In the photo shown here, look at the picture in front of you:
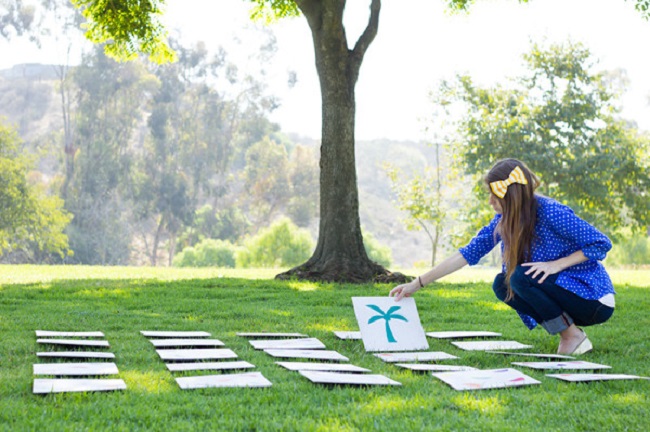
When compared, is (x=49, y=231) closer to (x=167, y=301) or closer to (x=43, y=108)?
(x=167, y=301)

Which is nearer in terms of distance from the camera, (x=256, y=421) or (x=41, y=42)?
(x=256, y=421)

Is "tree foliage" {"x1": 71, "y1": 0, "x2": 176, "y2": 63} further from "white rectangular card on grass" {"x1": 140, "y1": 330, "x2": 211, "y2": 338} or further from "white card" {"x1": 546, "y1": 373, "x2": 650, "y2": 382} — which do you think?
"white card" {"x1": 546, "y1": 373, "x2": 650, "y2": 382}

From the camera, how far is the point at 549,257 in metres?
4.64

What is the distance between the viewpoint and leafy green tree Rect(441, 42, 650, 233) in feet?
83.9

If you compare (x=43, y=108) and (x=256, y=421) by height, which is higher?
(x=43, y=108)

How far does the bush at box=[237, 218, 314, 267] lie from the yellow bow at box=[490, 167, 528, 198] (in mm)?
36734

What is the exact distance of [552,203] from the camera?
4.57 meters

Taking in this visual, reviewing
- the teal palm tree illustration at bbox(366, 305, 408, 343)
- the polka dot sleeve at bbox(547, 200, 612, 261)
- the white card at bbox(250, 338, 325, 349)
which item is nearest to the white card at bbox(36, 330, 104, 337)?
the white card at bbox(250, 338, 325, 349)

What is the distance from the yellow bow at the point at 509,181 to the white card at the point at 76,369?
2457 mm

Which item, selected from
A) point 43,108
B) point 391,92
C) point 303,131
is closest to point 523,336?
point 391,92

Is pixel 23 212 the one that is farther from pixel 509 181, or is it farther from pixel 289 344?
pixel 509 181

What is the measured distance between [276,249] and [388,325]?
37148mm

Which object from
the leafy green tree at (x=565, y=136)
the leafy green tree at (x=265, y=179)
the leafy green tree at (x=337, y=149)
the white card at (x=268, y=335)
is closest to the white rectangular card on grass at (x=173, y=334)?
the white card at (x=268, y=335)

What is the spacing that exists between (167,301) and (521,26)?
24.2 m
